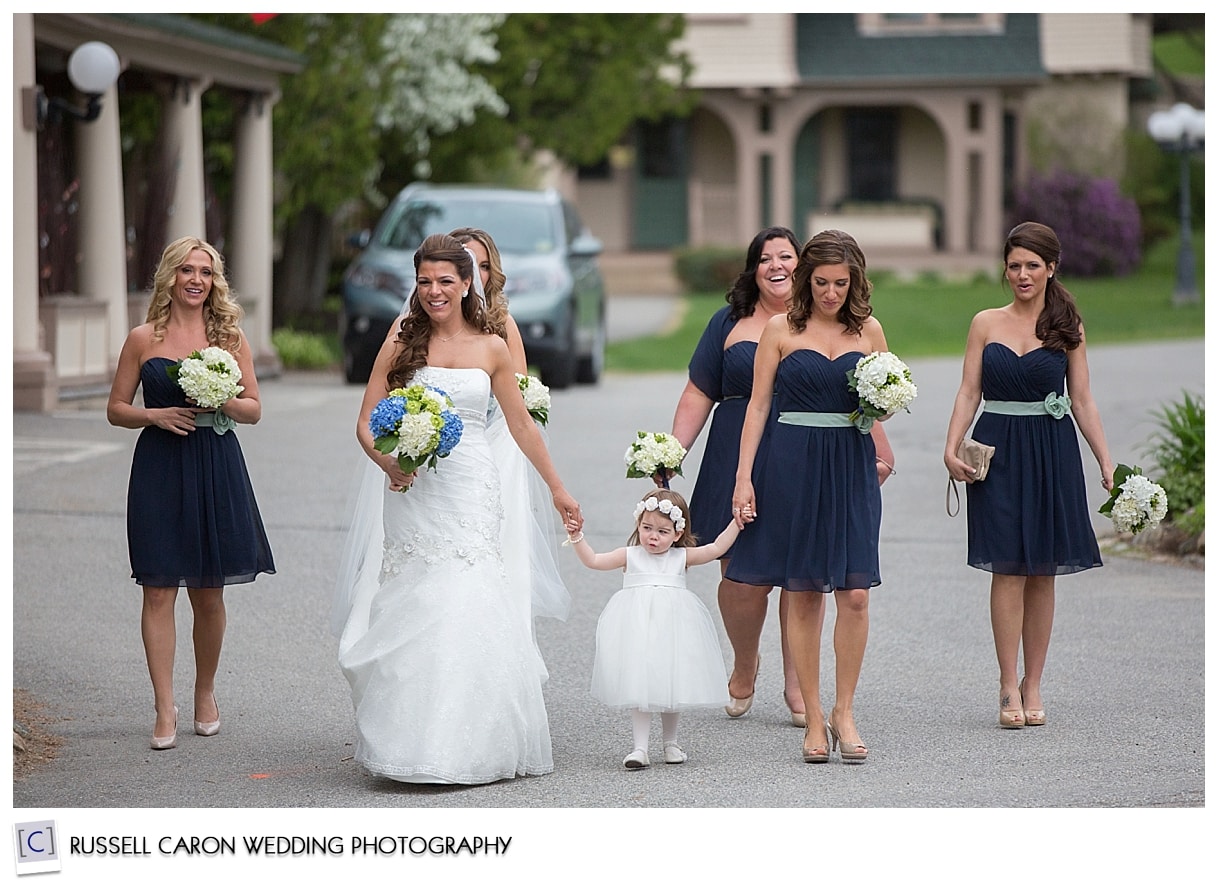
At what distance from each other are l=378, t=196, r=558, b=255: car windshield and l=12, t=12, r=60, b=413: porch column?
415cm

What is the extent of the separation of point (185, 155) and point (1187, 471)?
1140 cm

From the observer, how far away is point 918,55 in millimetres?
39719

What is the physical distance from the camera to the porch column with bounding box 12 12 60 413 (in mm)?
14844

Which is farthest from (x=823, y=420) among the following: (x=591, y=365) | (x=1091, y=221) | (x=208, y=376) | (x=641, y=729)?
(x=1091, y=221)

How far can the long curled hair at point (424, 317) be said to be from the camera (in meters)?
6.08

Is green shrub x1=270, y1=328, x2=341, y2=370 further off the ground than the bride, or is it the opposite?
green shrub x1=270, y1=328, x2=341, y2=370

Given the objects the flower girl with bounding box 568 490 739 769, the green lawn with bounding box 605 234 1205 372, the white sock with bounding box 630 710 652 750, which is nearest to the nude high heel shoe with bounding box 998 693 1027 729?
the flower girl with bounding box 568 490 739 769

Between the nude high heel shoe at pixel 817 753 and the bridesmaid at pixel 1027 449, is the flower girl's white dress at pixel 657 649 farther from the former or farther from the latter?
the bridesmaid at pixel 1027 449

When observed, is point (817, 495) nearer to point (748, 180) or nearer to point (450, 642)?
point (450, 642)

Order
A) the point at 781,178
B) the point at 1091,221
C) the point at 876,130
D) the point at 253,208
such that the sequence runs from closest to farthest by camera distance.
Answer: the point at 253,208 → the point at 1091,221 → the point at 781,178 → the point at 876,130

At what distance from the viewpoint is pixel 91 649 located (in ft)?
26.9

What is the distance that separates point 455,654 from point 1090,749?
2334mm

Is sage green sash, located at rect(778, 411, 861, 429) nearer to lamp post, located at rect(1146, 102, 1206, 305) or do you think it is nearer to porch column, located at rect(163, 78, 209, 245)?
porch column, located at rect(163, 78, 209, 245)
